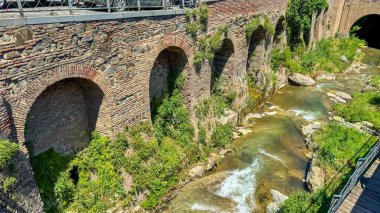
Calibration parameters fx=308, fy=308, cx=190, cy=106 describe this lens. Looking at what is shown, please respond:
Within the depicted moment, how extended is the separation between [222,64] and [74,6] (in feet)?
28.1

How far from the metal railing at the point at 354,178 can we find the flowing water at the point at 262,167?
3.55 meters

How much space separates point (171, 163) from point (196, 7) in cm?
628

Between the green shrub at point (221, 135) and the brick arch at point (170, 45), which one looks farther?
the green shrub at point (221, 135)

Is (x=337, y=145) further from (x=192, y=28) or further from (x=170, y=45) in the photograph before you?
(x=170, y=45)

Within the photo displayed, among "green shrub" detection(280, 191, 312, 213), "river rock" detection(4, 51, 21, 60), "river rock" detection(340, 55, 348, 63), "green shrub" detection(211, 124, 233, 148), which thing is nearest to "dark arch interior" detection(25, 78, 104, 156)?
"river rock" detection(4, 51, 21, 60)

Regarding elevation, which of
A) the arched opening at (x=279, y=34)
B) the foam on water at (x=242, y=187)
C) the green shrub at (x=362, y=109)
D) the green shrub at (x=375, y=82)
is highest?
the arched opening at (x=279, y=34)

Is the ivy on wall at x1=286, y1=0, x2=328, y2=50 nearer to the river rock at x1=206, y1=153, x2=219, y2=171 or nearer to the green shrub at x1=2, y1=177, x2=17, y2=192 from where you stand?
the river rock at x1=206, y1=153, x2=219, y2=171

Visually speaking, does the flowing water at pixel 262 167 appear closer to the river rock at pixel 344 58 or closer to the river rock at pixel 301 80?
the river rock at pixel 301 80

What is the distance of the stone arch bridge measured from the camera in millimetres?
7359

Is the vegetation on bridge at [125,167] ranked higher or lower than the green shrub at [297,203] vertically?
higher

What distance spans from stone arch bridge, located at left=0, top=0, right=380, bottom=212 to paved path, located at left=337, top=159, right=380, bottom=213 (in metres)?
7.00

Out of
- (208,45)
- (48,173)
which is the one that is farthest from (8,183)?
(208,45)

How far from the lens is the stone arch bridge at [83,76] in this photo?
736cm

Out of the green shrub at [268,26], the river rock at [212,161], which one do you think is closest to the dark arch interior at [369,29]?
the green shrub at [268,26]
